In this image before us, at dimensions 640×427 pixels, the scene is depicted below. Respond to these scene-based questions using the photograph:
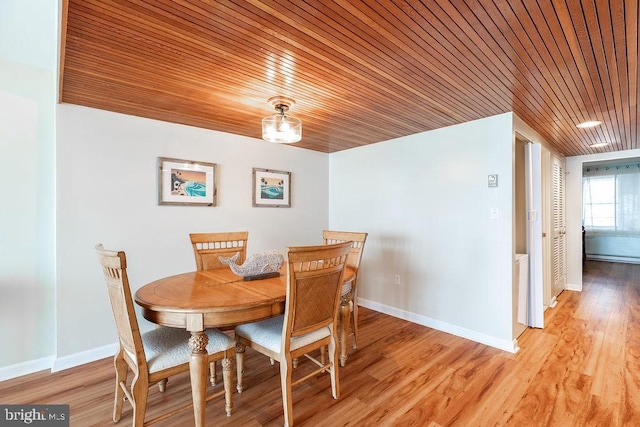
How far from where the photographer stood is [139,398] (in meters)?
1.41

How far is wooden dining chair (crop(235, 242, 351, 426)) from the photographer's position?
5.27ft

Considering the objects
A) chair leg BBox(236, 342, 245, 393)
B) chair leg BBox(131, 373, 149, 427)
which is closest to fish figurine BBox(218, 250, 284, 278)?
chair leg BBox(236, 342, 245, 393)

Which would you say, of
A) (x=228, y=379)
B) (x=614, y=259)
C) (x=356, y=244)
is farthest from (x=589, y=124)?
(x=614, y=259)

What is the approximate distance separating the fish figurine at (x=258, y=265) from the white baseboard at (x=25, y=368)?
5.57 feet

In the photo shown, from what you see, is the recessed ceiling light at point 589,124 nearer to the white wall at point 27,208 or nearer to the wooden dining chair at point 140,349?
the wooden dining chair at point 140,349

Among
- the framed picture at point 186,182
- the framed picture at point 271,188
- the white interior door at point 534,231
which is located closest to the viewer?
the framed picture at point 186,182

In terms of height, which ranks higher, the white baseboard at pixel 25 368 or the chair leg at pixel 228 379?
the chair leg at pixel 228 379

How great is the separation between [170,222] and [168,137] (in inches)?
32.4

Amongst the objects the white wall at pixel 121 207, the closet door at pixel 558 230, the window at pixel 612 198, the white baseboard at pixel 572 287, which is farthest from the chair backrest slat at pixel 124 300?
the window at pixel 612 198

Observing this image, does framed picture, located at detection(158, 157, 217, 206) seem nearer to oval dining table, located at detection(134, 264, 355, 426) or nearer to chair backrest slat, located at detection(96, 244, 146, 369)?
oval dining table, located at detection(134, 264, 355, 426)

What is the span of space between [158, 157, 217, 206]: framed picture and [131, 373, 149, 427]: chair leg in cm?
175

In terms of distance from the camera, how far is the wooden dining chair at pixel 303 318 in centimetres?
161

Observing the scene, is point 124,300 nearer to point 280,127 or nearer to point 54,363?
point 280,127

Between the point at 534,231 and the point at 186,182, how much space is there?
365 centimetres
